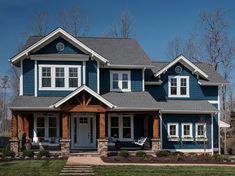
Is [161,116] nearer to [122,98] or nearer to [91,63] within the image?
[122,98]

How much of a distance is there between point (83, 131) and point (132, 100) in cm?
425

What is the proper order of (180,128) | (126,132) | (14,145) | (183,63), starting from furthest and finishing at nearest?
1. (183,63)
2. (180,128)
3. (126,132)
4. (14,145)

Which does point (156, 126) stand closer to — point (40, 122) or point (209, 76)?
point (40, 122)

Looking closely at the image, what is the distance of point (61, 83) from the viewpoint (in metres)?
29.6

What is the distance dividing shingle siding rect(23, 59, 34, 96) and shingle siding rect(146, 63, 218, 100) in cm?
893

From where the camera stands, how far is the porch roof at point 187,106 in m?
31.3

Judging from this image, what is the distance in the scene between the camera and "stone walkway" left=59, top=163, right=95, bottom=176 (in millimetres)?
17677

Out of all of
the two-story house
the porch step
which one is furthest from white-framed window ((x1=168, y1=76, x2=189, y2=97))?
the porch step

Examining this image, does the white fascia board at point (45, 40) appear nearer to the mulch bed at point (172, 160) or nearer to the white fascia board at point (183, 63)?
the white fascia board at point (183, 63)

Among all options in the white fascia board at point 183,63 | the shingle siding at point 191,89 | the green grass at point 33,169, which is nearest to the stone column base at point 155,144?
the shingle siding at point 191,89

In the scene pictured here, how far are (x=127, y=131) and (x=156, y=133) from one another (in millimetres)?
3006

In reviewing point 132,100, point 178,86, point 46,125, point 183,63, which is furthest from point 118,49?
point 46,125

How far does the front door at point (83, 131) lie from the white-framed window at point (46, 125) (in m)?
1.22

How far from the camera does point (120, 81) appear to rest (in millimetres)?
31391
